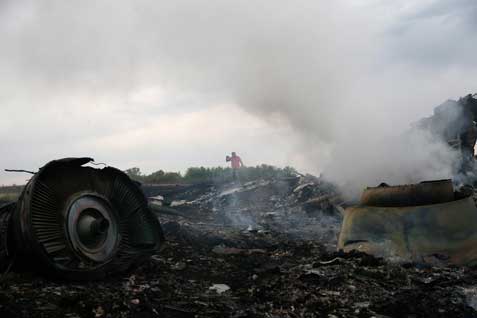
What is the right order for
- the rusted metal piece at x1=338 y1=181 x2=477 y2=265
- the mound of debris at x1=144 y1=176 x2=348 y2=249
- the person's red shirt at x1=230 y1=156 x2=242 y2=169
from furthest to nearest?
the person's red shirt at x1=230 y1=156 x2=242 y2=169 < the mound of debris at x1=144 y1=176 x2=348 y2=249 < the rusted metal piece at x1=338 y1=181 x2=477 y2=265

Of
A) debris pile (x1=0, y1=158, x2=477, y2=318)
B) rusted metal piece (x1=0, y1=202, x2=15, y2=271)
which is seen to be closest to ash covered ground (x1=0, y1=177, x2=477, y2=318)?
debris pile (x1=0, y1=158, x2=477, y2=318)

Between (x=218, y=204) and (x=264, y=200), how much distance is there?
5.12 ft

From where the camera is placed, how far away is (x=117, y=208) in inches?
253

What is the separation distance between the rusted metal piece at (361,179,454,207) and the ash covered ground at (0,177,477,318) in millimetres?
1056

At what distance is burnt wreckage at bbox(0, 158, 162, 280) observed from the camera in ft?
15.9

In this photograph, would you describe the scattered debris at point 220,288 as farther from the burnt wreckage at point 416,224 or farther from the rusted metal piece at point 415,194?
the rusted metal piece at point 415,194

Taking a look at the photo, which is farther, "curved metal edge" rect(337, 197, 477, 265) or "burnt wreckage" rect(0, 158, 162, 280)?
"curved metal edge" rect(337, 197, 477, 265)

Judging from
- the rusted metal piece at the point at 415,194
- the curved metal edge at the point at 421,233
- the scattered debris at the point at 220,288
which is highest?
the rusted metal piece at the point at 415,194

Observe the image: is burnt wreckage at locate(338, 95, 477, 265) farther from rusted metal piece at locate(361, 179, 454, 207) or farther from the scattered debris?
the scattered debris

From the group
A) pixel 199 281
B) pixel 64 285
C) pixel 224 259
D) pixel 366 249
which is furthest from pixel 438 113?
pixel 64 285

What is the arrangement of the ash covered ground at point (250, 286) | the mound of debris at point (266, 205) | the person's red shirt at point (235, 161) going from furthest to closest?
the person's red shirt at point (235, 161) < the mound of debris at point (266, 205) < the ash covered ground at point (250, 286)

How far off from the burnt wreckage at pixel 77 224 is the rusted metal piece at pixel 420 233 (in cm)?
313

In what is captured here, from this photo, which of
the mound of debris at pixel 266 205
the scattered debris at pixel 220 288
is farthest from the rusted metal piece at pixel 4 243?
the mound of debris at pixel 266 205

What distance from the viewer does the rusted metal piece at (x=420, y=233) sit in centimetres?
615
